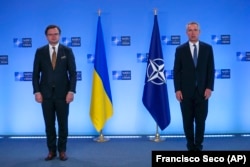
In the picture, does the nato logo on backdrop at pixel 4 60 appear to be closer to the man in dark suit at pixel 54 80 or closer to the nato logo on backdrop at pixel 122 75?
the man in dark suit at pixel 54 80

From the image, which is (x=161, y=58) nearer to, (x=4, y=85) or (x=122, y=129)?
(x=122, y=129)

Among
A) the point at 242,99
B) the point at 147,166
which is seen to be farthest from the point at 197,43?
the point at 242,99

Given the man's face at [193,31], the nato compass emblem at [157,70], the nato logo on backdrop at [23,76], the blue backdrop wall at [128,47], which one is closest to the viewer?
the man's face at [193,31]

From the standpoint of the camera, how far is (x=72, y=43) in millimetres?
5656

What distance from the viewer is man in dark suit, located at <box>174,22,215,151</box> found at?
421cm

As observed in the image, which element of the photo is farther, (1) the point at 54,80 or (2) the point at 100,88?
(2) the point at 100,88

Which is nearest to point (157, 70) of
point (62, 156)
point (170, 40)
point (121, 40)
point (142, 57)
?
point (142, 57)

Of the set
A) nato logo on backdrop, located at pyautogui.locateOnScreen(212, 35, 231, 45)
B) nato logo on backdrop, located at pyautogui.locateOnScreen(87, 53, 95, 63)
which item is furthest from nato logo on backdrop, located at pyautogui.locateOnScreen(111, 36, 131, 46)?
nato logo on backdrop, located at pyautogui.locateOnScreen(212, 35, 231, 45)

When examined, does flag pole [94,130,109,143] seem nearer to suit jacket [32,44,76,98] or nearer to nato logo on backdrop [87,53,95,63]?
nato logo on backdrop [87,53,95,63]

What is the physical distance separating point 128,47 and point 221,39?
1444 mm

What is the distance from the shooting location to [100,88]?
544 centimetres

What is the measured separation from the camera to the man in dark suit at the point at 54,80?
4312 mm

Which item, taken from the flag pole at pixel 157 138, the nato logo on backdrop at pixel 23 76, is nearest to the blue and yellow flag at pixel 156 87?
the flag pole at pixel 157 138

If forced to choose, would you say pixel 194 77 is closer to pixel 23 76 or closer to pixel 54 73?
pixel 54 73
